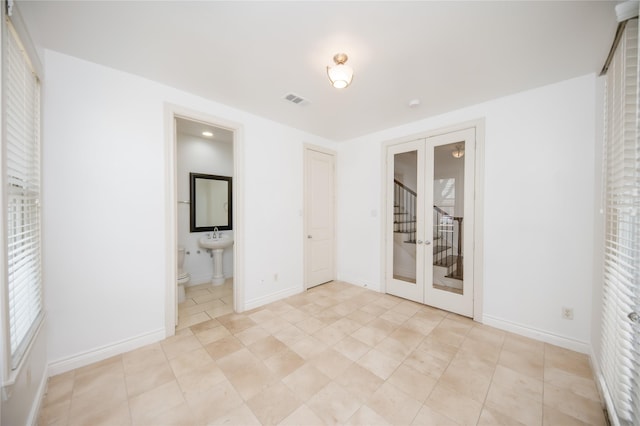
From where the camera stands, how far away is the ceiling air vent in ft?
8.48

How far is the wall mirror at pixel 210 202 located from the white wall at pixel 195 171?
95 millimetres

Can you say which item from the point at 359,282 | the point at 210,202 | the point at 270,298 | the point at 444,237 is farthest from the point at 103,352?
the point at 444,237

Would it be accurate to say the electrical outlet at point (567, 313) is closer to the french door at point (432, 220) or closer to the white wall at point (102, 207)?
the french door at point (432, 220)

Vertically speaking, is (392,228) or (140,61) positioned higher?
(140,61)

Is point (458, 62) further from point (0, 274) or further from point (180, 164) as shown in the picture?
point (180, 164)

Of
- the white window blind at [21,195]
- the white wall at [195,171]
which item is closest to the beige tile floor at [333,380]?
the white window blind at [21,195]

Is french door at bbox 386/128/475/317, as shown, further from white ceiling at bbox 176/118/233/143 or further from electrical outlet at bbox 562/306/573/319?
white ceiling at bbox 176/118/233/143

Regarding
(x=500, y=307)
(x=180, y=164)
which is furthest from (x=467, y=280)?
(x=180, y=164)

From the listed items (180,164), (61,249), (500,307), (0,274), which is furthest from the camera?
(180,164)

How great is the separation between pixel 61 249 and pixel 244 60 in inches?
86.8

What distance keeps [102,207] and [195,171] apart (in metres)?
2.15

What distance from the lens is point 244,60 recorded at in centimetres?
200

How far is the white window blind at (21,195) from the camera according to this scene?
129cm

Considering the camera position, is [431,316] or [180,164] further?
[180,164]
